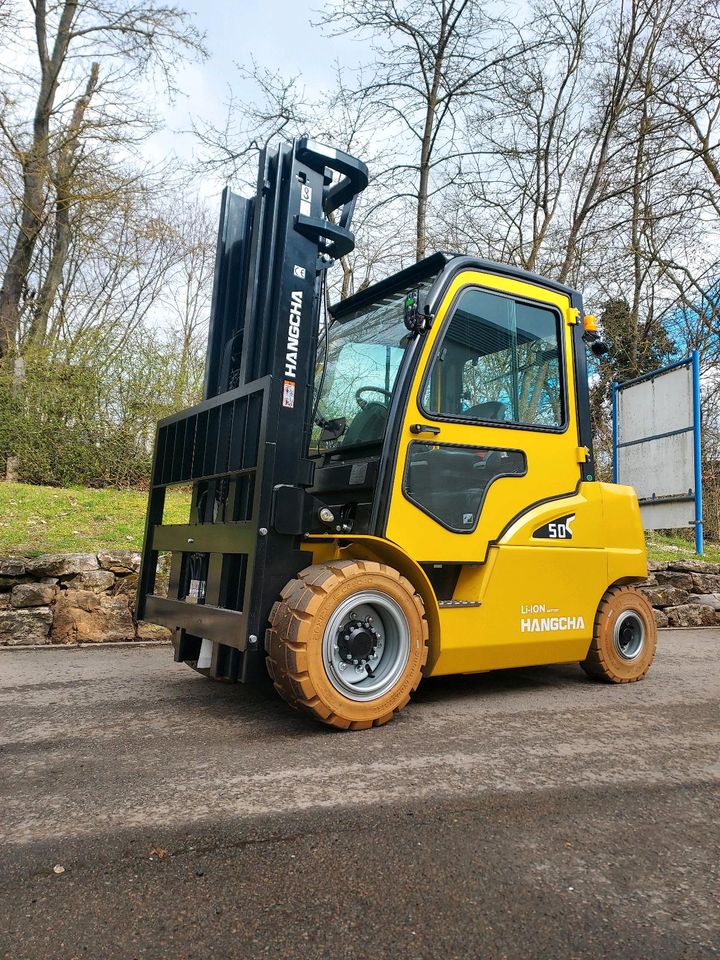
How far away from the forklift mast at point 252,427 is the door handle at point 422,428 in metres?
0.60

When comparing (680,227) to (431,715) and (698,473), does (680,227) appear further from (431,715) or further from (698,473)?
(431,715)

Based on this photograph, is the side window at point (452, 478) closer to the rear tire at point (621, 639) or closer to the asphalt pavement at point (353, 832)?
the asphalt pavement at point (353, 832)

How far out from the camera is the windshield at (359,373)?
13.9ft

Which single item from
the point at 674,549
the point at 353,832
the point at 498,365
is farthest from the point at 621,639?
the point at 674,549

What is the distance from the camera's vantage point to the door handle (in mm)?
3867

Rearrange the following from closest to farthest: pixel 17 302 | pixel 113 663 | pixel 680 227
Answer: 1. pixel 113 663
2. pixel 17 302
3. pixel 680 227

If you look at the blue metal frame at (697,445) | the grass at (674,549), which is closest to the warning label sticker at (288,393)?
the blue metal frame at (697,445)

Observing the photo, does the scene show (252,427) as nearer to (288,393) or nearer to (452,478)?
(288,393)

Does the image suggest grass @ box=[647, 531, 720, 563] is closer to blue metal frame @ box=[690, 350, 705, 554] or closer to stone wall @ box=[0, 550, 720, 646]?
blue metal frame @ box=[690, 350, 705, 554]

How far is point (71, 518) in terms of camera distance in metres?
7.61

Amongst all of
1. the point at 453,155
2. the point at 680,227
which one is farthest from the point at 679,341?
the point at 453,155

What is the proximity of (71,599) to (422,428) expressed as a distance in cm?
386

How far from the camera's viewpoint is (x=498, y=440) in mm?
4242

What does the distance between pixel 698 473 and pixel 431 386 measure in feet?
17.8
